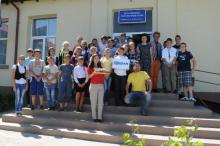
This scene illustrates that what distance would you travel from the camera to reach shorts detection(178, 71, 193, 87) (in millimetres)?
9729

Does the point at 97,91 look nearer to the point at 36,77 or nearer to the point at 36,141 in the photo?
the point at 36,141

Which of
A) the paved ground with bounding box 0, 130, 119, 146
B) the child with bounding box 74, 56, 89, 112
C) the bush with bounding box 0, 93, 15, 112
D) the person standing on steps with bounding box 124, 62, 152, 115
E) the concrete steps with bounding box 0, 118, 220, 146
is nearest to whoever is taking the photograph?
the concrete steps with bounding box 0, 118, 220, 146

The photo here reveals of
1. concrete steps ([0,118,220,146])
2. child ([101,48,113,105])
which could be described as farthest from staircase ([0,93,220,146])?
child ([101,48,113,105])

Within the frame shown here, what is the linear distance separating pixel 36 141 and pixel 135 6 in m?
6.55

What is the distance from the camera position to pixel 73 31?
43.6 feet

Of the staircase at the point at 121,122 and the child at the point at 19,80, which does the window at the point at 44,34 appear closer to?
the child at the point at 19,80

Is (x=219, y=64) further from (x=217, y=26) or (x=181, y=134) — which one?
(x=181, y=134)

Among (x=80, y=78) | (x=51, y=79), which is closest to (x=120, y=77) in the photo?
(x=80, y=78)

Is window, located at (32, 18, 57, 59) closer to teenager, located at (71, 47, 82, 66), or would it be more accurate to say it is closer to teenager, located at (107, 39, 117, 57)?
teenager, located at (71, 47, 82, 66)

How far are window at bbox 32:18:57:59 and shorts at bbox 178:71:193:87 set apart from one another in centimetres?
594

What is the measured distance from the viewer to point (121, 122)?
9.08 metres

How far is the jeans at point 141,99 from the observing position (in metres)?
8.99

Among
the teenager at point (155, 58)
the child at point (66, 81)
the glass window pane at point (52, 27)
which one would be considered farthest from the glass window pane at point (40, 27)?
the teenager at point (155, 58)

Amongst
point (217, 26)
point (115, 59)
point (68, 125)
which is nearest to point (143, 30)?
point (217, 26)
